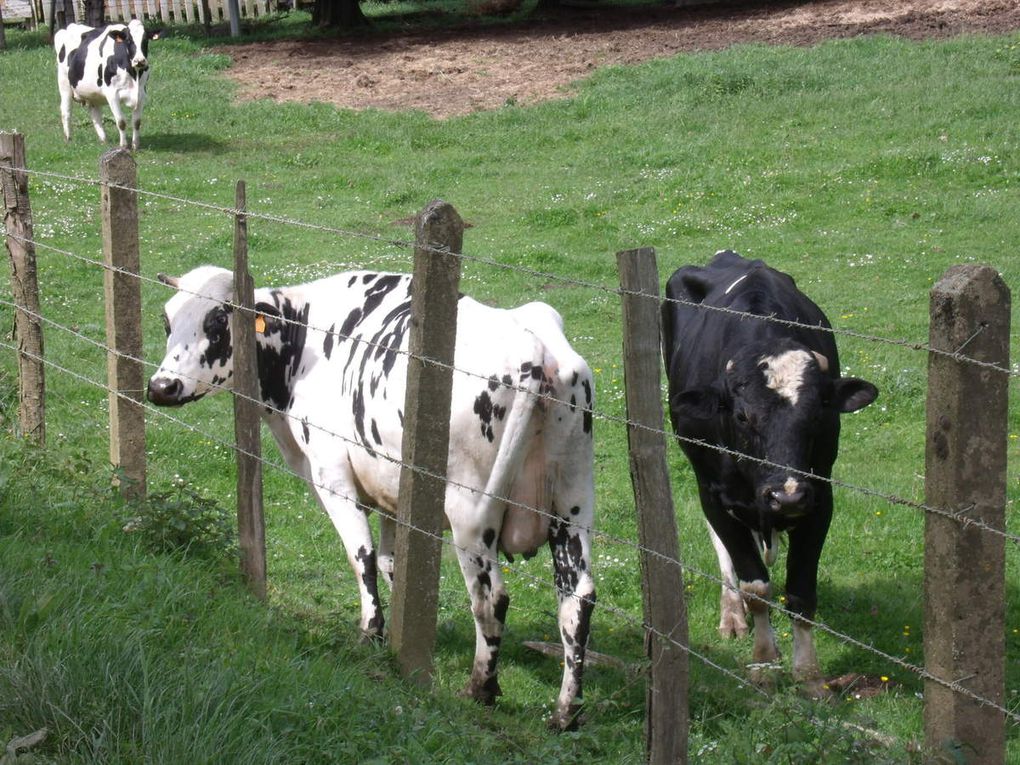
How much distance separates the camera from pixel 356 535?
668cm

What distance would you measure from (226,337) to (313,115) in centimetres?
1618

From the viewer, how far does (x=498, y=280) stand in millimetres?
14602

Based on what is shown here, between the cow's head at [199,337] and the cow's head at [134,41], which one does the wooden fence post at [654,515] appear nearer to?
the cow's head at [199,337]

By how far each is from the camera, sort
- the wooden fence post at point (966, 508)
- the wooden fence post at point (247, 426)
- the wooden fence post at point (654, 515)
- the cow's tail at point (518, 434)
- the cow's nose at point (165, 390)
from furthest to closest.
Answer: the cow's nose at point (165, 390)
the wooden fence post at point (247, 426)
the cow's tail at point (518, 434)
the wooden fence post at point (654, 515)
the wooden fence post at point (966, 508)

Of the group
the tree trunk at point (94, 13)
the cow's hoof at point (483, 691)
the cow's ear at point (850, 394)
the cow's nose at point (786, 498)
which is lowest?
the cow's hoof at point (483, 691)

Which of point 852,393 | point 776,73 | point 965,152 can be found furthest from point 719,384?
point 776,73

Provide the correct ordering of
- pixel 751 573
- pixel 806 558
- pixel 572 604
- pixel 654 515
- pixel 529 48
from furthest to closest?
1. pixel 529 48
2. pixel 751 573
3. pixel 806 558
4. pixel 572 604
5. pixel 654 515

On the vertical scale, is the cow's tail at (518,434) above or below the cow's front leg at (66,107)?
below

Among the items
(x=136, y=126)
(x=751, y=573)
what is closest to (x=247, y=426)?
(x=751, y=573)

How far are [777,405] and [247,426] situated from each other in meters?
2.42

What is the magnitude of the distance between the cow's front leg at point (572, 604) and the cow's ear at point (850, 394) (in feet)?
4.33

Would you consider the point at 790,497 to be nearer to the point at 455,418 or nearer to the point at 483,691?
the point at 455,418

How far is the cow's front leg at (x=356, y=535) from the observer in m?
6.54

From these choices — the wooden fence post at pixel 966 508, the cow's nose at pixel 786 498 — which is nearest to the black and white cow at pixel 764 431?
the cow's nose at pixel 786 498
